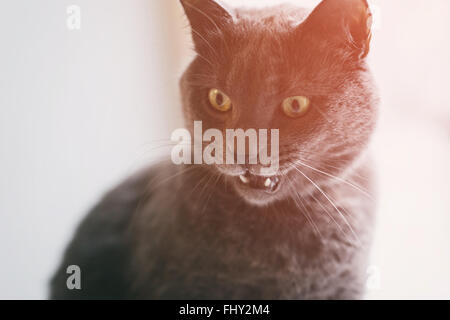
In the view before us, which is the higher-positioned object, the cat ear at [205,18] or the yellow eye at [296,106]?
the cat ear at [205,18]

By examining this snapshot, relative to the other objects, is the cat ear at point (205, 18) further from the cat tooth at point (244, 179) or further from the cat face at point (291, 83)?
the cat tooth at point (244, 179)

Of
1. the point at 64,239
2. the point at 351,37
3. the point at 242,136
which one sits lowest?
the point at 64,239

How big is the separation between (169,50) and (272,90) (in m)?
0.27

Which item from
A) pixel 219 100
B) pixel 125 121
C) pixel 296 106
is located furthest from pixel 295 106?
pixel 125 121

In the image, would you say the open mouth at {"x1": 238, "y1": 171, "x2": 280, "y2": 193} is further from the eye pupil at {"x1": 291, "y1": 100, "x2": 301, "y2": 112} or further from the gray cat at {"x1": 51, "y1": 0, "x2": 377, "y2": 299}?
the eye pupil at {"x1": 291, "y1": 100, "x2": 301, "y2": 112}

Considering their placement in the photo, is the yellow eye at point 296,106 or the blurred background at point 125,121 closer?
the yellow eye at point 296,106

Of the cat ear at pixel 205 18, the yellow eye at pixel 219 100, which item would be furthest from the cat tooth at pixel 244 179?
the cat ear at pixel 205 18

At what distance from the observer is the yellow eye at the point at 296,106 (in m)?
0.61

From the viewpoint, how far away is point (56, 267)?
30.9 inches

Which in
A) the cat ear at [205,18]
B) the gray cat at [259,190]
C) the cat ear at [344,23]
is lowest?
the gray cat at [259,190]

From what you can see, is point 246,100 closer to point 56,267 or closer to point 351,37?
point 351,37

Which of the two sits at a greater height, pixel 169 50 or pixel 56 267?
pixel 169 50

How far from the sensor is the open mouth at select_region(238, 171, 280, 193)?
0.64 meters
